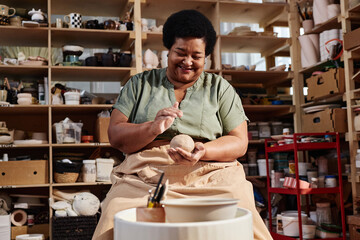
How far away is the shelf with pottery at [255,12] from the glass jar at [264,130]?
3.98 ft

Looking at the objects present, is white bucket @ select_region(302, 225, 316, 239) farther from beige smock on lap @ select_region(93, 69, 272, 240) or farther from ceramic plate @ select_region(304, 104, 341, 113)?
beige smock on lap @ select_region(93, 69, 272, 240)

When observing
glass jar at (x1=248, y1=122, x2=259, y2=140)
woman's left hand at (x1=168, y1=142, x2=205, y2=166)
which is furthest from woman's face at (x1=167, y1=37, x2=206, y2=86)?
glass jar at (x1=248, y1=122, x2=259, y2=140)

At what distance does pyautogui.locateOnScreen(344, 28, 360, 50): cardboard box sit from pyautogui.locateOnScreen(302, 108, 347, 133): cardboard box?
1.75 ft

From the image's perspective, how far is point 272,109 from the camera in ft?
15.6

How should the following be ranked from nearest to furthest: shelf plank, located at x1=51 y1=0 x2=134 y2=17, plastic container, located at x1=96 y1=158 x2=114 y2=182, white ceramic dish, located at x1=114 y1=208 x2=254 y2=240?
white ceramic dish, located at x1=114 y1=208 x2=254 y2=240 < plastic container, located at x1=96 y1=158 x2=114 y2=182 < shelf plank, located at x1=51 y1=0 x2=134 y2=17

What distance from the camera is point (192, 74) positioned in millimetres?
1533

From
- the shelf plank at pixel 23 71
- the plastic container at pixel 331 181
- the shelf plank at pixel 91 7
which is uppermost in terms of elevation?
the shelf plank at pixel 91 7

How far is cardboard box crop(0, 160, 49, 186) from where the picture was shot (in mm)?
3873

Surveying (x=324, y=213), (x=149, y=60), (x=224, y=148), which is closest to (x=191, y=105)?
(x=224, y=148)

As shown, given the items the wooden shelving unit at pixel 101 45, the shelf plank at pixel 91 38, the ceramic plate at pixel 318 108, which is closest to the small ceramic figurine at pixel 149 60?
the wooden shelving unit at pixel 101 45

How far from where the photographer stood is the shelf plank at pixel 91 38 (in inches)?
165

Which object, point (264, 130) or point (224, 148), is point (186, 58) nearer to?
point (224, 148)

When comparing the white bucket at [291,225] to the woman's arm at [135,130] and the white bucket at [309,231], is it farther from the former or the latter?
the woman's arm at [135,130]

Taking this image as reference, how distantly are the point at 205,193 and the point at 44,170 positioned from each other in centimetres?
302
